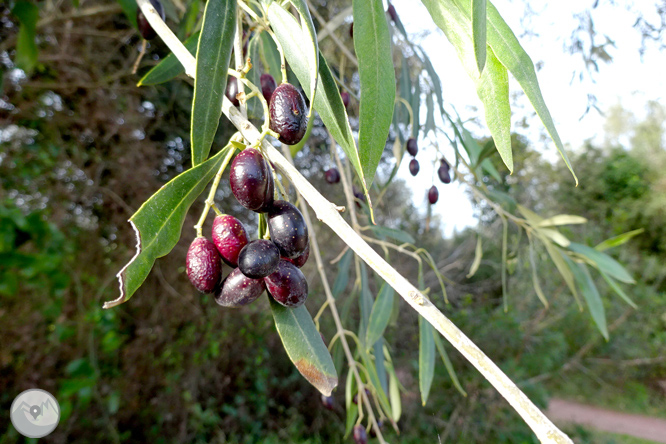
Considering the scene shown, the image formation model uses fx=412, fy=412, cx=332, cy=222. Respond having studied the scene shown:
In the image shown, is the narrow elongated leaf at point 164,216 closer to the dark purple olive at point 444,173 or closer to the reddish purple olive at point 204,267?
the reddish purple olive at point 204,267

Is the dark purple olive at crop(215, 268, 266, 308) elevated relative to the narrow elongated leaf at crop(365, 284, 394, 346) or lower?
elevated

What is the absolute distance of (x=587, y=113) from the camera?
6.48ft

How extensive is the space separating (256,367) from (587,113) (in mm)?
3229

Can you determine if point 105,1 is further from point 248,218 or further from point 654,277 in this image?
point 654,277

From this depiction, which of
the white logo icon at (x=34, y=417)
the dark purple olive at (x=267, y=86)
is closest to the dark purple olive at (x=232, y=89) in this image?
the dark purple olive at (x=267, y=86)

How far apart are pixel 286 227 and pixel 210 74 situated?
0.16 m

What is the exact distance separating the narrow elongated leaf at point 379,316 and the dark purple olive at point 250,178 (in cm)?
73

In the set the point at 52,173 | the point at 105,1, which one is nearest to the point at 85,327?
the point at 52,173

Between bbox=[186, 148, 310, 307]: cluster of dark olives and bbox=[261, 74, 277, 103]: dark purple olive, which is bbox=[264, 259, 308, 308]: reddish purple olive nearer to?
bbox=[186, 148, 310, 307]: cluster of dark olives

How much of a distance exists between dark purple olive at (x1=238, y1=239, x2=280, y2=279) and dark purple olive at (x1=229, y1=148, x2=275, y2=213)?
4cm

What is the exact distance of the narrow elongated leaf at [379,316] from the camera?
103 centimetres

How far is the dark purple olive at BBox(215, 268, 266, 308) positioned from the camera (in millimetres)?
412

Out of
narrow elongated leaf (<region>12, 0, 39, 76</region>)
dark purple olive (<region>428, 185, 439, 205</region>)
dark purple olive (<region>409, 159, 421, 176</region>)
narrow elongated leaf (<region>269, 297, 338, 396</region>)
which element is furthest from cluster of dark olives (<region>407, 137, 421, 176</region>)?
narrow elongated leaf (<region>12, 0, 39, 76</region>)

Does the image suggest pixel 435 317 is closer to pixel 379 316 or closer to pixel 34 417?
pixel 379 316
